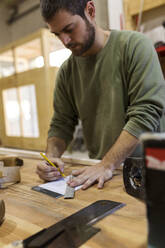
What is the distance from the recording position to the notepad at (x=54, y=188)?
0.76m

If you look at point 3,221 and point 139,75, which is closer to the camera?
point 3,221

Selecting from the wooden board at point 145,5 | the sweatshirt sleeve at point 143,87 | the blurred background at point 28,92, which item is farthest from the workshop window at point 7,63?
the sweatshirt sleeve at point 143,87

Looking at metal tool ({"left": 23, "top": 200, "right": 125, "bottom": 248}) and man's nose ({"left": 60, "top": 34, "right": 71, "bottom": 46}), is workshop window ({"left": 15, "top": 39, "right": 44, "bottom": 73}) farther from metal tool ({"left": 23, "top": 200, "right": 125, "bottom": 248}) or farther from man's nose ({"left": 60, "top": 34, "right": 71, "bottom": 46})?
metal tool ({"left": 23, "top": 200, "right": 125, "bottom": 248})

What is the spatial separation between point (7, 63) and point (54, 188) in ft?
10.7

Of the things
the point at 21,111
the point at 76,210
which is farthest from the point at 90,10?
the point at 21,111

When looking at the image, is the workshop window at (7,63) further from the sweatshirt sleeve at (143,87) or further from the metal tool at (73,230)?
the metal tool at (73,230)

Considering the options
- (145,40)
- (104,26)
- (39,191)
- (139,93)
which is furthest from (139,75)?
(39,191)

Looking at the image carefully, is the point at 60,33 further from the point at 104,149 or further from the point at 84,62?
the point at 104,149

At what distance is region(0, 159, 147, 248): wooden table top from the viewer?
1.49 feet

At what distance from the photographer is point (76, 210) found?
24.0 inches

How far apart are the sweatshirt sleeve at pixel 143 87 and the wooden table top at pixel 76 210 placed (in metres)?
0.24

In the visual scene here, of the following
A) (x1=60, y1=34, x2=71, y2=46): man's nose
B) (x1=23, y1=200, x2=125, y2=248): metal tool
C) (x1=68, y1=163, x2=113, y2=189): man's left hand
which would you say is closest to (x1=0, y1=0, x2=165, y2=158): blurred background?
(x1=60, y1=34, x2=71, y2=46): man's nose

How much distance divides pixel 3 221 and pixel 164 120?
2.83ft

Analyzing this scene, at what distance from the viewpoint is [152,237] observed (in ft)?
1.13
